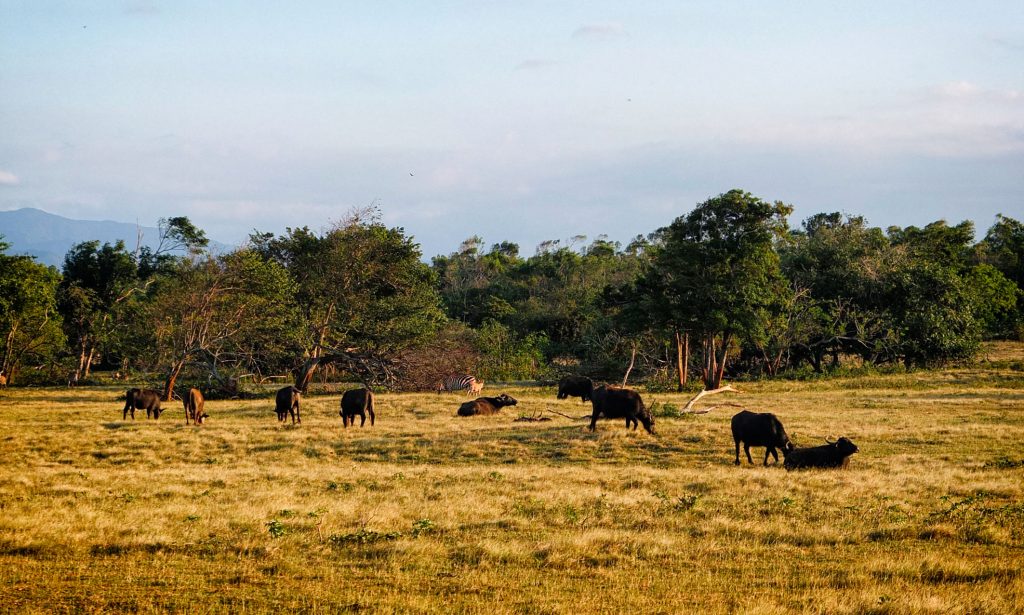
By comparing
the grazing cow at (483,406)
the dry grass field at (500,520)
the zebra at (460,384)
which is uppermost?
the zebra at (460,384)

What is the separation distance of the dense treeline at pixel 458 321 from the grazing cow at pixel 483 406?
35.5 ft

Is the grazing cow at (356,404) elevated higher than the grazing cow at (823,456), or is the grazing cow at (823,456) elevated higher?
the grazing cow at (356,404)

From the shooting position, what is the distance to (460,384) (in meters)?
→ 41.2

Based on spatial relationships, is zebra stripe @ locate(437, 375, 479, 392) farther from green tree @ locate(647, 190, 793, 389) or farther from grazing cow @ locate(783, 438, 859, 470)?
grazing cow @ locate(783, 438, 859, 470)

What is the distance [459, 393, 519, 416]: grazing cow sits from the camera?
30.5m

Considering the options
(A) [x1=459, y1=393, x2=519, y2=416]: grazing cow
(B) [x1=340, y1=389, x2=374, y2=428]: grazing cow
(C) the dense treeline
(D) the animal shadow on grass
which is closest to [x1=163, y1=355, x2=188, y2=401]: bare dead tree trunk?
(C) the dense treeline

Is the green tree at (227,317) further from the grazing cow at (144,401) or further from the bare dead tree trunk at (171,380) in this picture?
the grazing cow at (144,401)

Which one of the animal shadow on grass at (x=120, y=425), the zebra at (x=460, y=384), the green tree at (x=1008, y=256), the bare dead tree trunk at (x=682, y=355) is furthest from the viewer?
the green tree at (x=1008, y=256)

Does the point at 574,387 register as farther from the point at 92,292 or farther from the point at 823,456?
the point at 92,292

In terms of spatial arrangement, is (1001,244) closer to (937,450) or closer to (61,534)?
(937,450)

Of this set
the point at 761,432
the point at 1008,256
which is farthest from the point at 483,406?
the point at 1008,256

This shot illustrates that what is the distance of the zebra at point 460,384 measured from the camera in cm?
4106

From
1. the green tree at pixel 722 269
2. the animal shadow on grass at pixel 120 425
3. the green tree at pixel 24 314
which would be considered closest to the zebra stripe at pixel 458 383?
the green tree at pixel 722 269

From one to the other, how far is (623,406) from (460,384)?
723 inches
